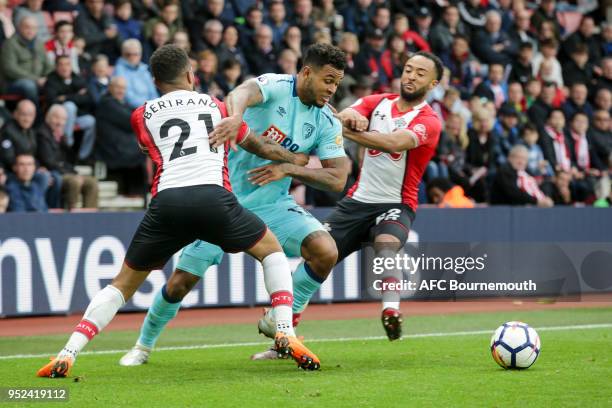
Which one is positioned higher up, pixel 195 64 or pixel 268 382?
pixel 195 64

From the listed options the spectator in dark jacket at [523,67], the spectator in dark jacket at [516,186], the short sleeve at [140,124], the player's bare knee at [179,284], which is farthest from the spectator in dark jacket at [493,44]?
the short sleeve at [140,124]

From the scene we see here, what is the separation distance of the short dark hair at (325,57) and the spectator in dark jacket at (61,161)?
636 centimetres

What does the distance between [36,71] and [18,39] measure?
18.9 inches

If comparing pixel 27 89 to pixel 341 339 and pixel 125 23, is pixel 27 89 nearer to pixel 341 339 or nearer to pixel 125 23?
pixel 125 23

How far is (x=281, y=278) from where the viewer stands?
25.7 ft

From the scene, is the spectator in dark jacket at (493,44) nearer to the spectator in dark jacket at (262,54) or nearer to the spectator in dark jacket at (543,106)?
the spectator in dark jacket at (543,106)

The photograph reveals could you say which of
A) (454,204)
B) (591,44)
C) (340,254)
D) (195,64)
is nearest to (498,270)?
(454,204)

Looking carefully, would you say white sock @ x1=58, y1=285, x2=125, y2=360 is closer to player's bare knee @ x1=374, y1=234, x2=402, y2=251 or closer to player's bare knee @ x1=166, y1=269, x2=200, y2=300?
player's bare knee @ x1=166, y1=269, x2=200, y2=300

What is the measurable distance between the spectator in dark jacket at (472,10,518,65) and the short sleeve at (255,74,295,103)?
41.9 feet

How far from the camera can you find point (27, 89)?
15008 mm

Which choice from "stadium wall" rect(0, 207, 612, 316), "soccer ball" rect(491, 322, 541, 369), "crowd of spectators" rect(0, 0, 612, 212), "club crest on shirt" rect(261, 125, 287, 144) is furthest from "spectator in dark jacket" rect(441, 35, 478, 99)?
"soccer ball" rect(491, 322, 541, 369)

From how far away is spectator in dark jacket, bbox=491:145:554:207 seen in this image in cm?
1733

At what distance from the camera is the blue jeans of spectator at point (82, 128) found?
1507cm

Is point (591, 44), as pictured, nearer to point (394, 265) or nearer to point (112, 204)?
point (112, 204)
